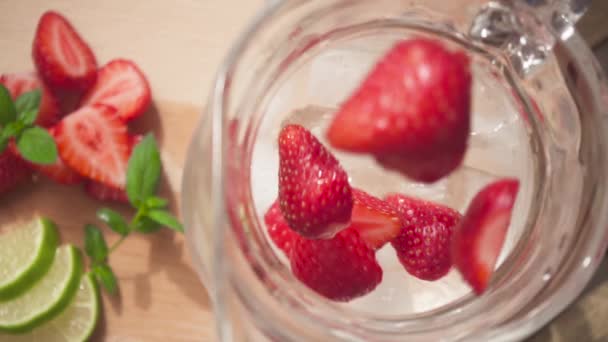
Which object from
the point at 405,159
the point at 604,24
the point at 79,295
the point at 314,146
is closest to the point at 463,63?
the point at 405,159

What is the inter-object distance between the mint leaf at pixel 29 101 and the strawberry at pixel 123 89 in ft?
0.21

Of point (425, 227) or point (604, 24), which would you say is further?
point (604, 24)

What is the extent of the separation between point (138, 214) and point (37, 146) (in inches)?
5.0

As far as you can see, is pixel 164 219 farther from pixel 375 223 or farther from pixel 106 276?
pixel 375 223

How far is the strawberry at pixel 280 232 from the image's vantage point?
555 mm

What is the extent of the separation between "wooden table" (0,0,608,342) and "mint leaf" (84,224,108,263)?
2 cm

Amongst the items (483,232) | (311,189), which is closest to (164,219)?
(311,189)

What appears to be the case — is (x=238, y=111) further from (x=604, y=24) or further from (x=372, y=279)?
(x=604, y=24)

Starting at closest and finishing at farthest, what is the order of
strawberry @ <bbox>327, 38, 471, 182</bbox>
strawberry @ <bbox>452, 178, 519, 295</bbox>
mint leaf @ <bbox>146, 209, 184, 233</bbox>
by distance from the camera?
strawberry @ <bbox>327, 38, 471, 182</bbox> < strawberry @ <bbox>452, 178, 519, 295</bbox> < mint leaf @ <bbox>146, 209, 184, 233</bbox>

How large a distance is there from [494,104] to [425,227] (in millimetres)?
136

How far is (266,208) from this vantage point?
576 millimetres

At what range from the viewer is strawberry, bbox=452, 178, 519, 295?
465 mm

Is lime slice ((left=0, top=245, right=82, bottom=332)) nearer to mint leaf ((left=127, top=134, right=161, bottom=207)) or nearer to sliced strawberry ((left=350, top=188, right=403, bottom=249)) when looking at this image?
mint leaf ((left=127, top=134, right=161, bottom=207))

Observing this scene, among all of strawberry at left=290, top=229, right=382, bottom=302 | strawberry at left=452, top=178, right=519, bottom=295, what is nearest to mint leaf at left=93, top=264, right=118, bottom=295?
strawberry at left=290, top=229, right=382, bottom=302
